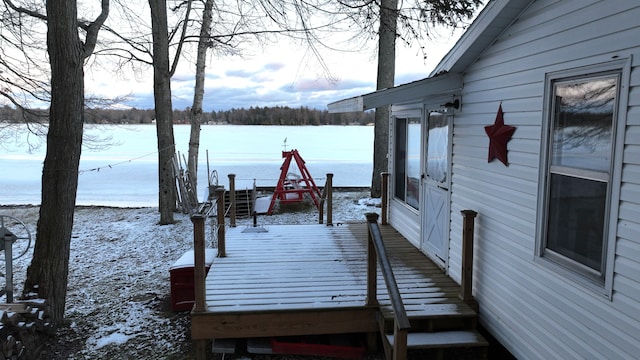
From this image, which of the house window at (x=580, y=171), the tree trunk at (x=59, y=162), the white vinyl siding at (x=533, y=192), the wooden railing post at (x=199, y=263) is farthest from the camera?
the tree trunk at (x=59, y=162)

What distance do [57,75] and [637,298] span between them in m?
5.49

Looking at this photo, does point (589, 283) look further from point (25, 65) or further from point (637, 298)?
point (25, 65)

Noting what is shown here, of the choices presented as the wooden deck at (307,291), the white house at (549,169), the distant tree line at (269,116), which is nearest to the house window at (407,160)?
the wooden deck at (307,291)

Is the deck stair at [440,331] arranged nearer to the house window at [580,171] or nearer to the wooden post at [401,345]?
the wooden post at [401,345]

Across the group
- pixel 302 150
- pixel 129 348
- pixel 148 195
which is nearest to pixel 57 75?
pixel 129 348

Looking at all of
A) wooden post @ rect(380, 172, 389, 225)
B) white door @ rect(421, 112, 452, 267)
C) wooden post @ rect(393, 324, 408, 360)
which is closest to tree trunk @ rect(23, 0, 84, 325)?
wooden post @ rect(393, 324, 408, 360)

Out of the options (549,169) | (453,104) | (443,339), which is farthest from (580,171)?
(453,104)

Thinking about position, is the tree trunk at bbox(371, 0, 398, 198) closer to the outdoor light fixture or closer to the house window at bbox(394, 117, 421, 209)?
the house window at bbox(394, 117, 421, 209)

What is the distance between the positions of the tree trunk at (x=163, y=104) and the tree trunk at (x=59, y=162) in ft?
17.7

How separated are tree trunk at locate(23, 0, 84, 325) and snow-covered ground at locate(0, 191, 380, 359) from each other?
60 cm

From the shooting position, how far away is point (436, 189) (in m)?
5.64

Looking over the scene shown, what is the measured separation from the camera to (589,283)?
288cm

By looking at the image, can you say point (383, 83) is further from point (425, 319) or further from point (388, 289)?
point (388, 289)

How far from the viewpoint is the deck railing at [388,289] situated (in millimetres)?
3091
